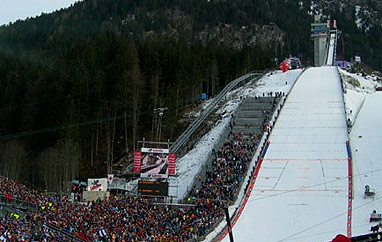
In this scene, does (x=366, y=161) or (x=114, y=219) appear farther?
(x=366, y=161)

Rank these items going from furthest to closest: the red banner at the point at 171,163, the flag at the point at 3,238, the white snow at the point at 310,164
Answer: the red banner at the point at 171,163
the white snow at the point at 310,164
the flag at the point at 3,238

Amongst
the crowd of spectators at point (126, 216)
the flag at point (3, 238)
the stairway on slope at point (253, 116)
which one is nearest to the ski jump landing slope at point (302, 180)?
the stairway on slope at point (253, 116)

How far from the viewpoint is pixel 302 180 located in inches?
1314

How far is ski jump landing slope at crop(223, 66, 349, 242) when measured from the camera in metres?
27.3

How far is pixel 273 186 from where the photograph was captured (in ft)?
109

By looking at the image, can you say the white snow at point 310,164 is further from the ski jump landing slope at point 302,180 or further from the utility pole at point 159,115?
the utility pole at point 159,115

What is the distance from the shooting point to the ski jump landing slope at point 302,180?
27297mm

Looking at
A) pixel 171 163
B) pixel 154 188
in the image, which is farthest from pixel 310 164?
pixel 154 188

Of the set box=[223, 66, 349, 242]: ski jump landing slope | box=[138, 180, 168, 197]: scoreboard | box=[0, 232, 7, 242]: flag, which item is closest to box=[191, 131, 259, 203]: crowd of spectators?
box=[223, 66, 349, 242]: ski jump landing slope

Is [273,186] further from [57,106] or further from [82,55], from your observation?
[82,55]

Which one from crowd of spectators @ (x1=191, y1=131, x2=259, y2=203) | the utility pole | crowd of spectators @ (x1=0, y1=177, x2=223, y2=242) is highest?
the utility pole

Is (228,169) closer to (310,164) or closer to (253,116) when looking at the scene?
(310,164)

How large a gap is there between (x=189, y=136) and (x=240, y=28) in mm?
110630

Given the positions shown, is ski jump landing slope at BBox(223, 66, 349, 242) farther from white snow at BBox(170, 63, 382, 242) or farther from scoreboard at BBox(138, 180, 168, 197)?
scoreboard at BBox(138, 180, 168, 197)
